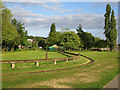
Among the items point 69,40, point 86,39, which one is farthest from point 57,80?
point 86,39

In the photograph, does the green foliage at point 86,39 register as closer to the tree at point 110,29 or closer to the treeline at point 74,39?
the treeline at point 74,39

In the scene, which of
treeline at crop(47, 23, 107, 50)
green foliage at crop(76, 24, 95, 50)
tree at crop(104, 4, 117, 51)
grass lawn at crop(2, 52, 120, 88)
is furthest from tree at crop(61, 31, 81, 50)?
grass lawn at crop(2, 52, 120, 88)

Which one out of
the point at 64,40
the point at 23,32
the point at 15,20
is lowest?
the point at 64,40

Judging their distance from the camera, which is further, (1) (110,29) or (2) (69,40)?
(2) (69,40)

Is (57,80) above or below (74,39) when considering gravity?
below

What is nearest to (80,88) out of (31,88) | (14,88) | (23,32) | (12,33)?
(31,88)

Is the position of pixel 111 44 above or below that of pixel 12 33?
below

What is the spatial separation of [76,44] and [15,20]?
3239 cm

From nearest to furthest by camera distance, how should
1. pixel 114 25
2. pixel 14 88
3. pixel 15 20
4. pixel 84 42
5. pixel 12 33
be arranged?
pixel 14 88, pixel 12 33, pixel 114 25, pixel 15 20, pixel 84 42

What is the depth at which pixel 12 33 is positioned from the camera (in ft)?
150

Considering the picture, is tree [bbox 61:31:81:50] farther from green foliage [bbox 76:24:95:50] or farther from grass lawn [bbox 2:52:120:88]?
grass lawn [bbox 2:52:120:88]

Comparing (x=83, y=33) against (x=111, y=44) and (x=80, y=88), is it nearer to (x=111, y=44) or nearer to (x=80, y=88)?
(x=111, y=44)

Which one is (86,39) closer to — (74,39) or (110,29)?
(74,39)

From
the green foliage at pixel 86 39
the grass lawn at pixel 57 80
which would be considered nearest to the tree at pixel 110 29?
the green foliage at pixel 86 39
